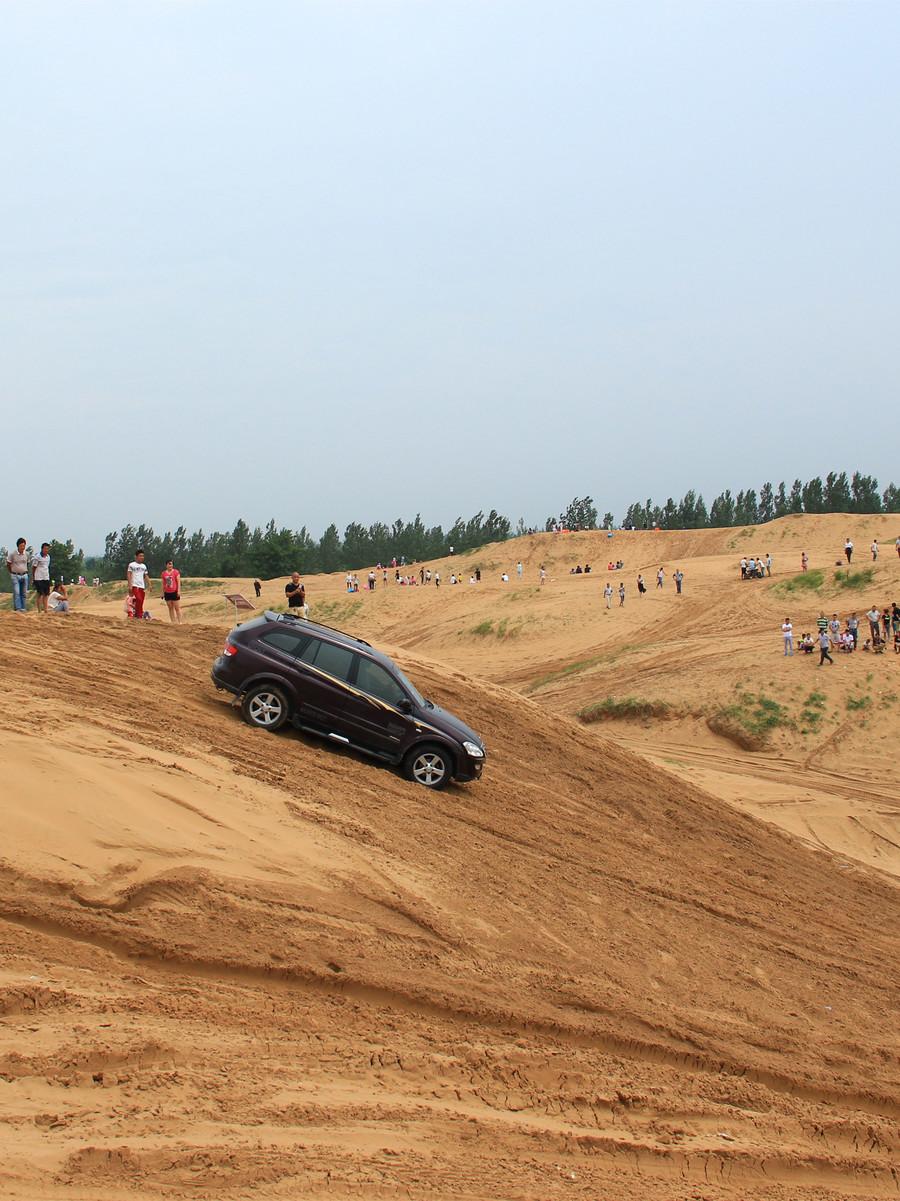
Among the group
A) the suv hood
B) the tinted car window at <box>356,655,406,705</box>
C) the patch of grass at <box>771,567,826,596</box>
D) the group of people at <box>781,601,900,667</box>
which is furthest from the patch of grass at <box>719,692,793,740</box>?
the tinted car window at <box>356,655,406,705</box>

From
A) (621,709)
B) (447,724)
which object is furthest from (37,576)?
(621,709)

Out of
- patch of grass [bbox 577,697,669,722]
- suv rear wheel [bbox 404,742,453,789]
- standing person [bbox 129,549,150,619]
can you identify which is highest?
standing person [bbox 129,549,150,619]

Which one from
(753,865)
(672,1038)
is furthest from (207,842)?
(753,865)

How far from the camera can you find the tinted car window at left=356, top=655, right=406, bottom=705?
12.9m

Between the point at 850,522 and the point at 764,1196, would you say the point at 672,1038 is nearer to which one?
the point at 764,1196

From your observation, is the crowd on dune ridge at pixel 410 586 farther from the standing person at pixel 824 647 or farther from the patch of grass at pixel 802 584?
the patch of grass at pixel 802 584

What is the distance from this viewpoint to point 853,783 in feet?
80.2

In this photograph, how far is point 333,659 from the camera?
13094mm

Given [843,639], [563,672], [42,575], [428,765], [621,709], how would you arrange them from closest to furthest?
[428,765], [42,575], [621,709], [843,639], [563,672]

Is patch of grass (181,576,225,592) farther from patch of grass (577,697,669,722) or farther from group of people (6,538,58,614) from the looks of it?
group of people (6,538,58,614)

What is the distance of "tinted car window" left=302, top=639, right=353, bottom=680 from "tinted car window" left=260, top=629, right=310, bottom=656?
0.12 meters

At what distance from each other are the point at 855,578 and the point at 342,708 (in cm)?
3620

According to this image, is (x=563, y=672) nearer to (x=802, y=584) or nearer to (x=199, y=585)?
(x=802, y=584)

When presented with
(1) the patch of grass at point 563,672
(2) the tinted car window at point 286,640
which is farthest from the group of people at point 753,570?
(2) the tinted car window at point 286,640
